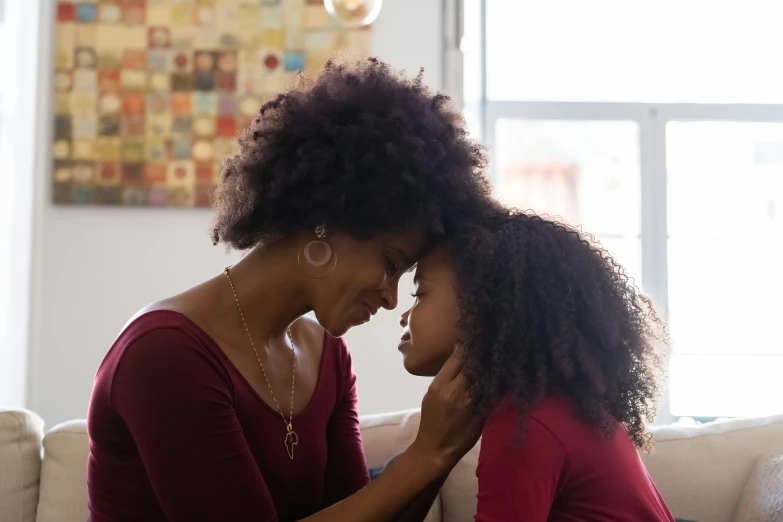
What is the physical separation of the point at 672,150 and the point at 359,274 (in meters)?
2.63

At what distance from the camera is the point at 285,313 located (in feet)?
4.61

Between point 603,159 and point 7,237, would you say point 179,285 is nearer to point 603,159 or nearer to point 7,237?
point 7,237

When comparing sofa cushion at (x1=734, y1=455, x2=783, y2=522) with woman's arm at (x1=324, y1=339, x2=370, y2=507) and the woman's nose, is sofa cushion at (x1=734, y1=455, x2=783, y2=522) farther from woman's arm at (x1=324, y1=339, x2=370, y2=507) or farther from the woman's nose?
the woman's nose

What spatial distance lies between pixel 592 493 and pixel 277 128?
70 centimetres

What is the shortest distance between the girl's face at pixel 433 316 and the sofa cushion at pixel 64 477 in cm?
88

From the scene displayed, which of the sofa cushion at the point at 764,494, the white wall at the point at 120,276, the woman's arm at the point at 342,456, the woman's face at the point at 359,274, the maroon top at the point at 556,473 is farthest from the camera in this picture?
the white wall at the point at 120,276

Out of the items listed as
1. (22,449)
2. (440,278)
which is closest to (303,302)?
(440,278)

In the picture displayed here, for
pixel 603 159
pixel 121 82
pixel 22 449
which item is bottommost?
pixel 22 449

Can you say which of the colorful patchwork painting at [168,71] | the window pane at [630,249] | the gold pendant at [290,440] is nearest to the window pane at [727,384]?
the window pane at [630,249]

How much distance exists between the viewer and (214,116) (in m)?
3.42

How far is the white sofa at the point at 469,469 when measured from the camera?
183 cm

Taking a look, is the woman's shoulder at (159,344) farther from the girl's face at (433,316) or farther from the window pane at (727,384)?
the window pane at (727,384)

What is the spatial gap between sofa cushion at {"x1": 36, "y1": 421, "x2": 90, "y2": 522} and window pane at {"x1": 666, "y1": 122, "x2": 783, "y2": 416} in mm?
2508

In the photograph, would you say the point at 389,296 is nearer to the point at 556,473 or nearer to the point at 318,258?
the point at 318,258
